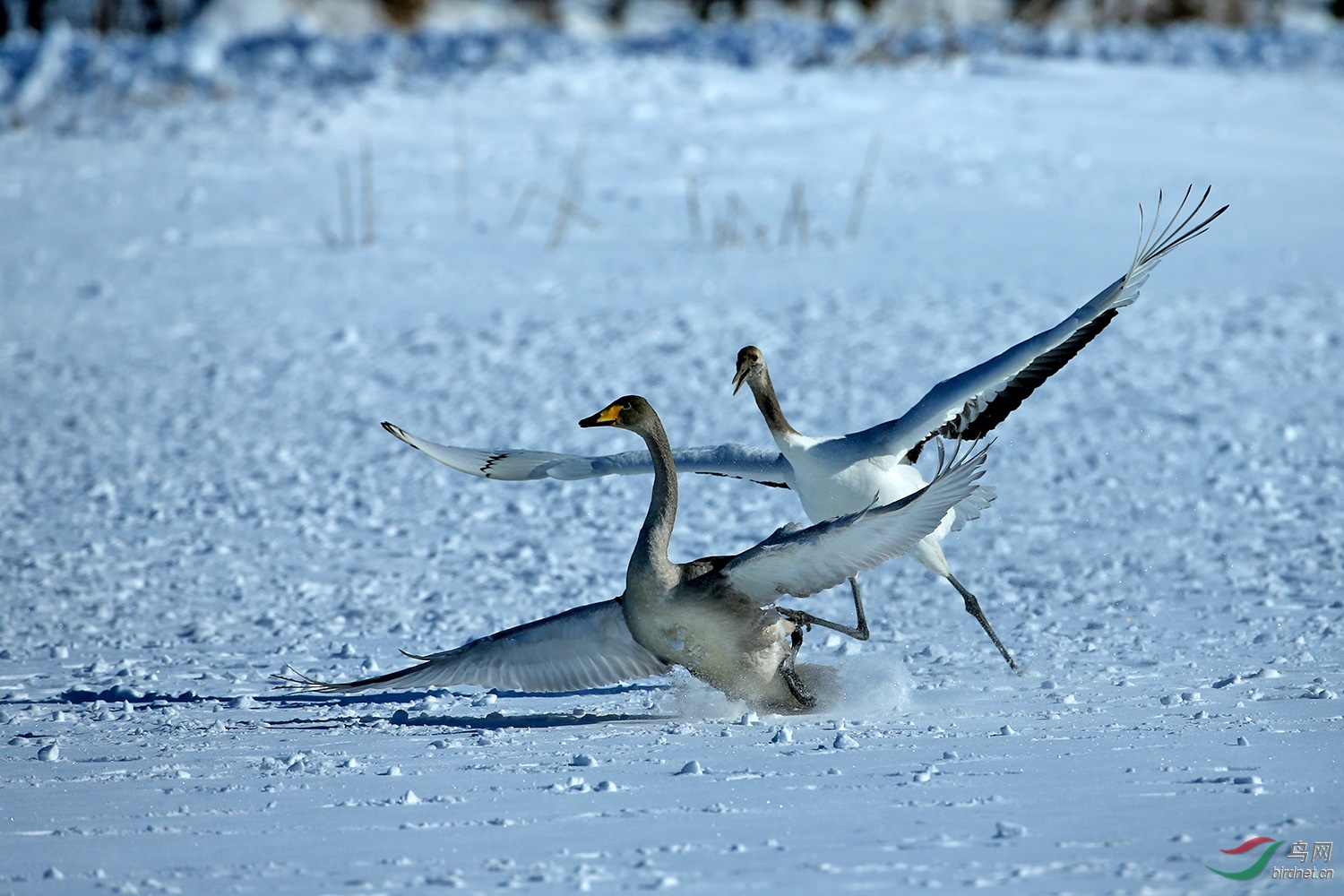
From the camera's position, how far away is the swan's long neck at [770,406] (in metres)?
5.37

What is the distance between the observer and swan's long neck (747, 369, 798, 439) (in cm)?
537

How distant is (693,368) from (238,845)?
21.5ft

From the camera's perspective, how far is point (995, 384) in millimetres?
5262

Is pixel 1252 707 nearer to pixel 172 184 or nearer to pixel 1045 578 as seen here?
pixel 1045 578

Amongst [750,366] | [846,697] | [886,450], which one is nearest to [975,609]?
[886,450]

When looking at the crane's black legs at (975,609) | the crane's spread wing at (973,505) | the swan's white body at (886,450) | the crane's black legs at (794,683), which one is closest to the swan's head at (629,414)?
the swan's white body at (886,450)

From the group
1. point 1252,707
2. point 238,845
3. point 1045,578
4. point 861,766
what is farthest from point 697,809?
point 1045,578

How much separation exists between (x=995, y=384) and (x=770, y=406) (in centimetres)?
78

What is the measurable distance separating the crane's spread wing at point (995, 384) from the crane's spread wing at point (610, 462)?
0.43 meters

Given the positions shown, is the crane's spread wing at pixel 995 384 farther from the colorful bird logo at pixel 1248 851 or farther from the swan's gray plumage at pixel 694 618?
the colorful bird logo at pixel 1248 851

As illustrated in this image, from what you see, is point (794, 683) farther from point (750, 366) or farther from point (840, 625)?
point (750, 366)

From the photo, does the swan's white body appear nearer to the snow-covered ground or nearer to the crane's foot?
the crane's foot

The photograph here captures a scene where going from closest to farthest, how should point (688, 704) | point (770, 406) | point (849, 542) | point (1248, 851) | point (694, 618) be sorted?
point (1248, 851)
point (849, 542)
point (694, 618)
point (688, 704)
point (770, 406)

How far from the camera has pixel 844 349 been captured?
9969 millimetres
